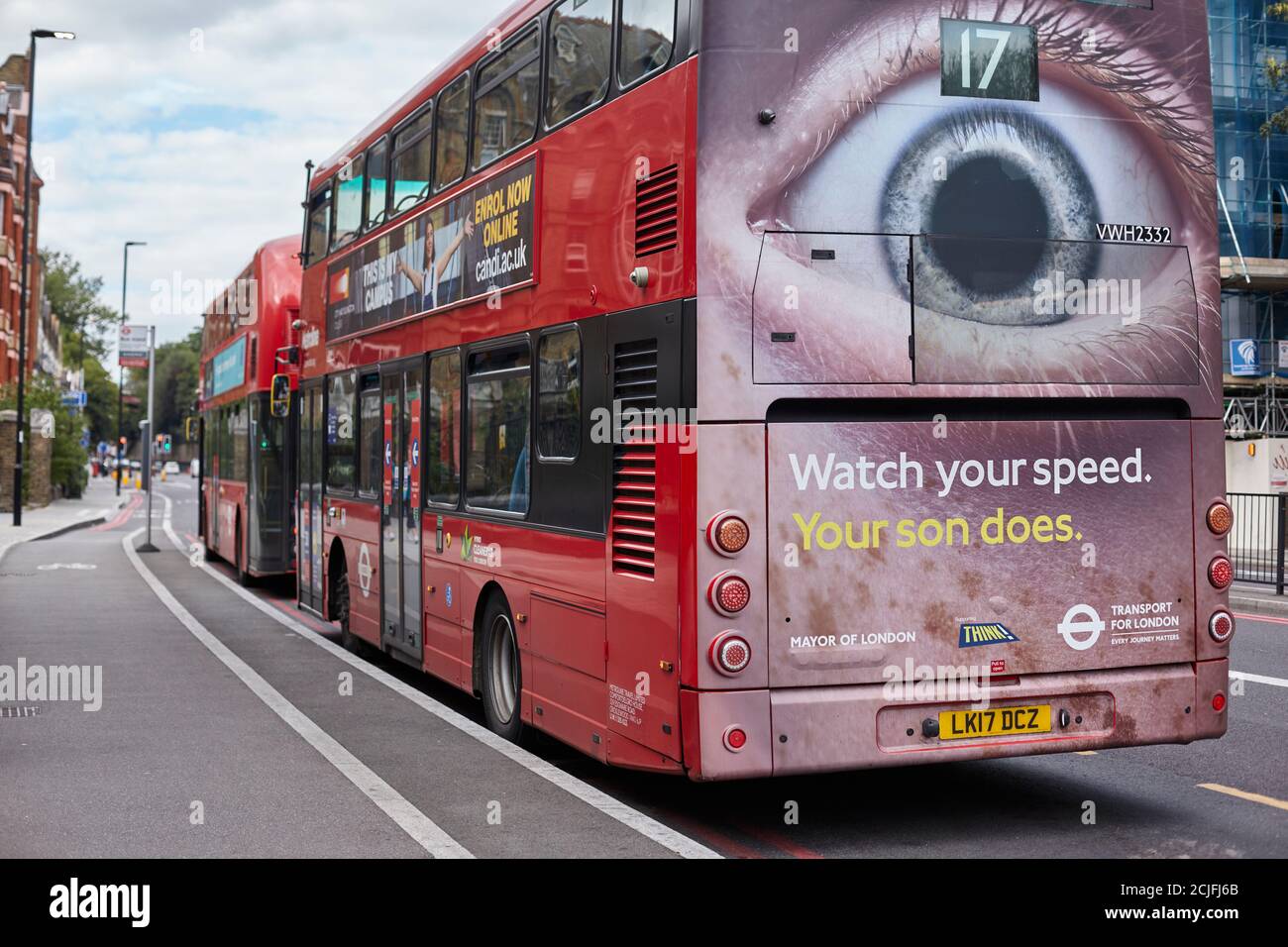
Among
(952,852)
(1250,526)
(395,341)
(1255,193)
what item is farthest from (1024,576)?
(1255,193)

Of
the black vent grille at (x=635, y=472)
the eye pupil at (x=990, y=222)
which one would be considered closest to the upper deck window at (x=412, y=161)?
the black vent grille at (x=635, y=472)

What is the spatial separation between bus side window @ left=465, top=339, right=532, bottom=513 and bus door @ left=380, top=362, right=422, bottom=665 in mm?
1446

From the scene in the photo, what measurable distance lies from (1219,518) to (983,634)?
1.34m

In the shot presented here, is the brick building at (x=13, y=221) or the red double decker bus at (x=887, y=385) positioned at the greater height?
the brick building at (x=13, y=221)

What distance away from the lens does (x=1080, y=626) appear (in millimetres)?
6711

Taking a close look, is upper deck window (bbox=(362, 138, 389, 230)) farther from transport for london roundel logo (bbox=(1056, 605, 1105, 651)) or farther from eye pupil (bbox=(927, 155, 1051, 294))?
transport for london roundel logo (bbox=(1056, 605, 1105, 651))

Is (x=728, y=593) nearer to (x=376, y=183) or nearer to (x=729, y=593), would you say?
(x=729, y=593)

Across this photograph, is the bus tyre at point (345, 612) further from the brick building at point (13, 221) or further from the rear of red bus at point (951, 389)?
the brick building at point (13, 221)

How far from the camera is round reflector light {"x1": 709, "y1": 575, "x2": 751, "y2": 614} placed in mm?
6156

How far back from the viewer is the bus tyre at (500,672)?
8.69 meters

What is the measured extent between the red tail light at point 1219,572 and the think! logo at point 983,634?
1068 mm

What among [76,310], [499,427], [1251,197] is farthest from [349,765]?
[76,310]
